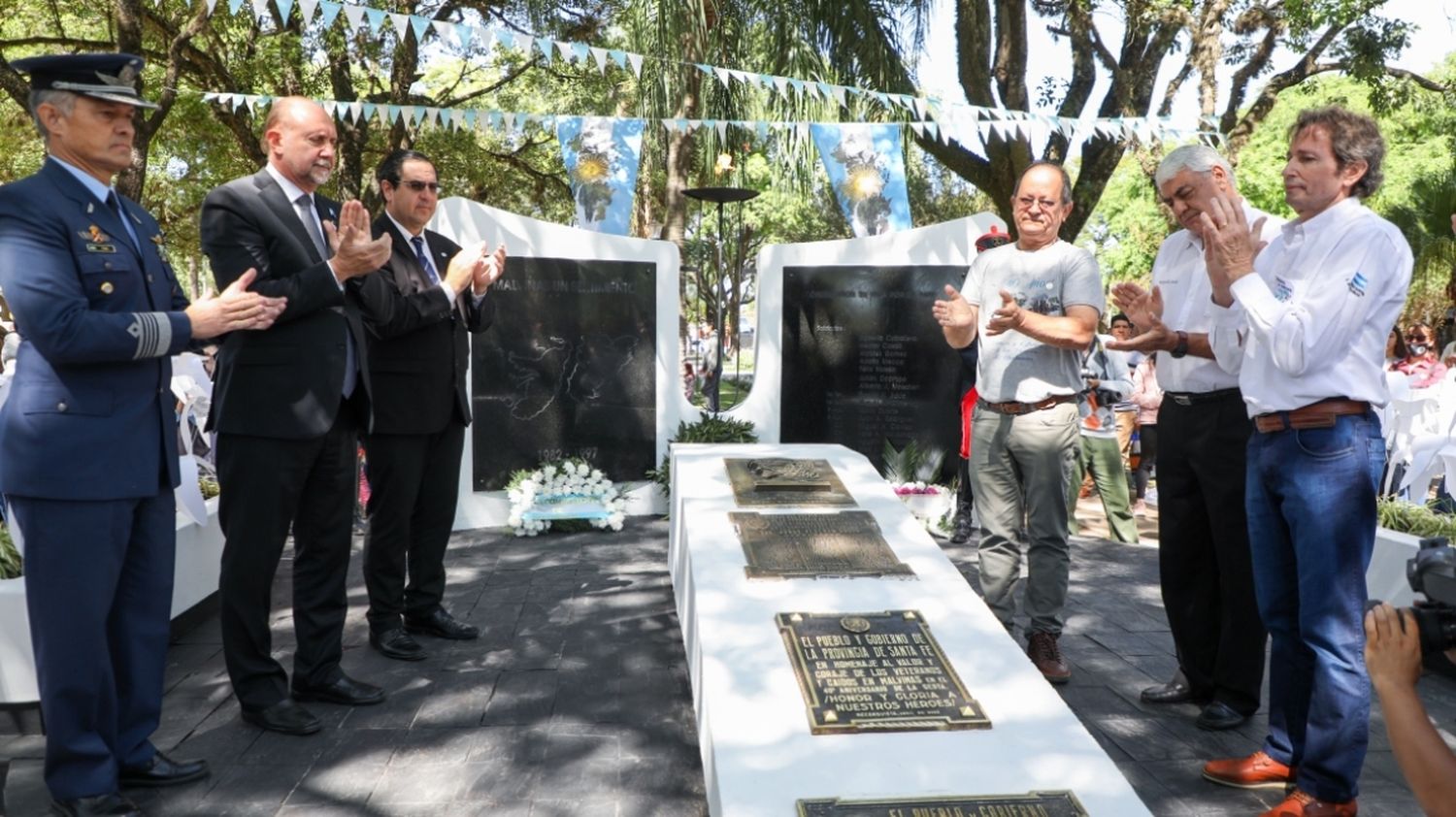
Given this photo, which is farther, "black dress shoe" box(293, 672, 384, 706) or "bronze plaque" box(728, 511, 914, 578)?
"black dress shoe" box(293, 672, 384, 706)

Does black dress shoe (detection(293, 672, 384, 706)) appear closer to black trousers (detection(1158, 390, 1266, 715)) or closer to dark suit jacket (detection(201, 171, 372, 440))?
dark suit jacket (detection(201, 171, 372, 440))

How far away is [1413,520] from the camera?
5.02m

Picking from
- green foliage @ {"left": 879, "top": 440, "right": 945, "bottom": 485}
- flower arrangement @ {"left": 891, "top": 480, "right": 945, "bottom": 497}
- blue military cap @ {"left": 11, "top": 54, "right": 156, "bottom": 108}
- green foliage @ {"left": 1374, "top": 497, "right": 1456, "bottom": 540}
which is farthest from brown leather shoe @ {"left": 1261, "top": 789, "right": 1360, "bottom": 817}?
green foliage @ {"left": 879, "top": 440, "right": 945, "bottom": 485}

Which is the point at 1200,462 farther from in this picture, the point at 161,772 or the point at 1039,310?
the point at 161,772

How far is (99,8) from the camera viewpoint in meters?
13.0

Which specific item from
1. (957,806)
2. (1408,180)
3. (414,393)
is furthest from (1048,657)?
(1408,180)

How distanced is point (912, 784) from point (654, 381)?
557 centimetres

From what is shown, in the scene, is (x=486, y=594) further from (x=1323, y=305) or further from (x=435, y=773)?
(x=1323, y=305)

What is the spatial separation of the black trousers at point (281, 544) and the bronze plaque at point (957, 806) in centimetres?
223

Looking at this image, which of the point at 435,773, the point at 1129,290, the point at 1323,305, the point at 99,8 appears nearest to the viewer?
the point at 1323,305

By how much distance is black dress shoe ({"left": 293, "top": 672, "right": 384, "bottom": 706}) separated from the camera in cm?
376

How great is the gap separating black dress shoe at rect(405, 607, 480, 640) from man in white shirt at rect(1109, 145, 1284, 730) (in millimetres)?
2912

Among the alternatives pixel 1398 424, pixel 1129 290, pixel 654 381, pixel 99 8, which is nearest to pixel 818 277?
pixel 654 381

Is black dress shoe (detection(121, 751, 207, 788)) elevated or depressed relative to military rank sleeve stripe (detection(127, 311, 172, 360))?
depressed
